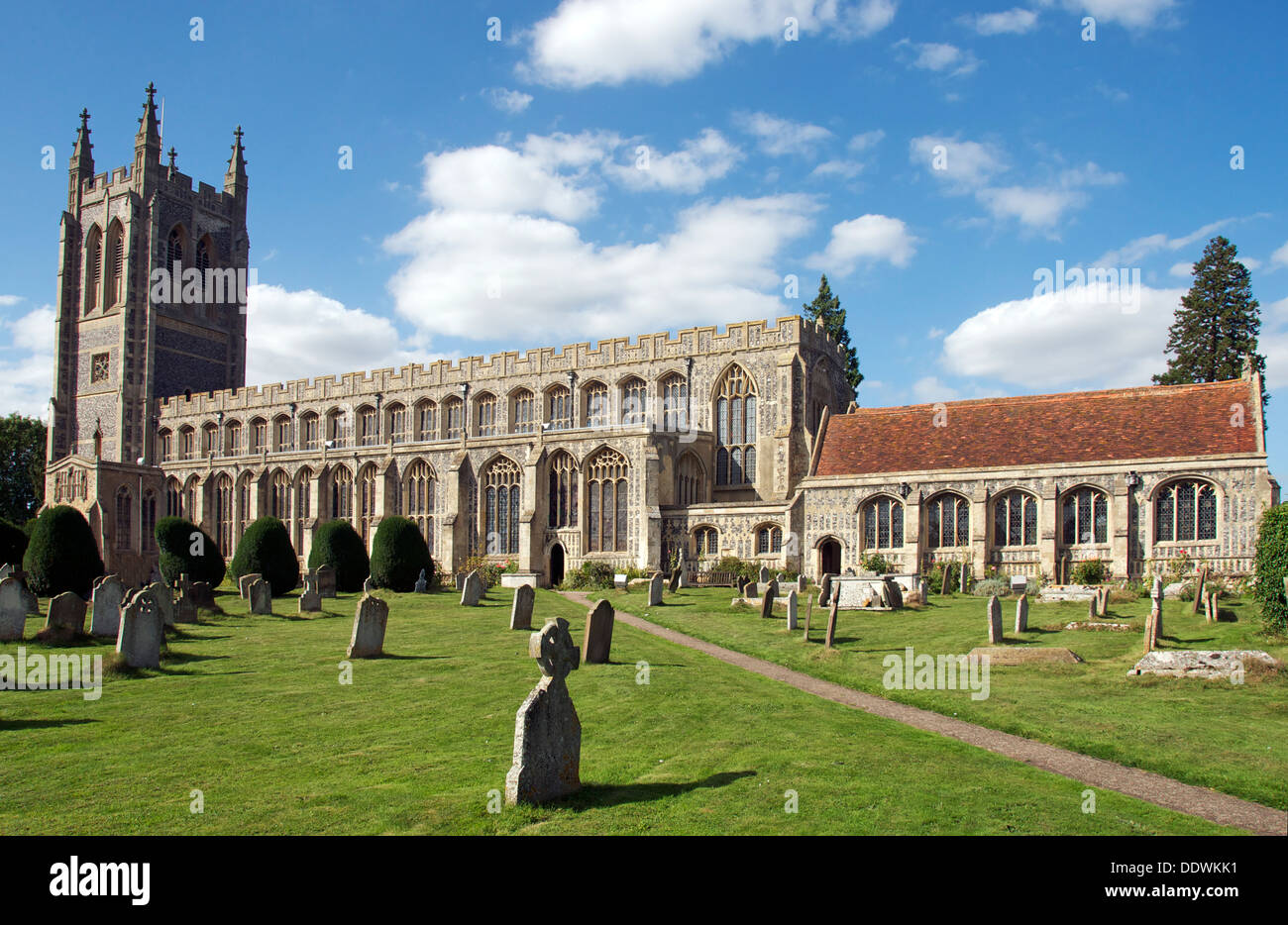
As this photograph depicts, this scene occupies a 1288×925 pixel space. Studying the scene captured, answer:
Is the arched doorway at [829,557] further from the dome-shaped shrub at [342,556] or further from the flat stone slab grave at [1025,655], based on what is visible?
the flat stone slab grave at [1025,655]

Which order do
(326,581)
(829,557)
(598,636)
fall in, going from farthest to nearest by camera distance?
1. (829,557)
2. (326,581)
3. (598,636)

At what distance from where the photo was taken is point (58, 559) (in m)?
26.6

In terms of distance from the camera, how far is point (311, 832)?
720cm

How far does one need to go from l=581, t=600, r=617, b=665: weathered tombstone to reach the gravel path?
2737 millimetres

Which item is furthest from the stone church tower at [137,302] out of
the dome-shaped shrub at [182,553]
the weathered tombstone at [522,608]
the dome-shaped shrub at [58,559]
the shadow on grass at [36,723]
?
the shadow on grass at [36,723]

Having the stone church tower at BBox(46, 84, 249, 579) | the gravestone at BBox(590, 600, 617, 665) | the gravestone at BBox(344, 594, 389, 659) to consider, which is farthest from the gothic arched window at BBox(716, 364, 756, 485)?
the stone church tower at BBox(46, 84, 249, 579)

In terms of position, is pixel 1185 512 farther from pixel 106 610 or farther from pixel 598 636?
pixel 106 610

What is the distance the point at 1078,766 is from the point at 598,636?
7612 millimetres

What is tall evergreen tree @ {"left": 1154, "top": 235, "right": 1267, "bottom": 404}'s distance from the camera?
4138 cm

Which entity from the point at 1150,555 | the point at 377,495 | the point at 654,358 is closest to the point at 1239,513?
the point at 1150,555

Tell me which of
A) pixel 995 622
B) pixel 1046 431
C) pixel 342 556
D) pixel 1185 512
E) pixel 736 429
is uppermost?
pixel 736 429

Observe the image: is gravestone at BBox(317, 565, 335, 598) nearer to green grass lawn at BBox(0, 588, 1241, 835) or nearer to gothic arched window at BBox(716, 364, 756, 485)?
green grass lawn at BBox(0, 588, 1241, 835)

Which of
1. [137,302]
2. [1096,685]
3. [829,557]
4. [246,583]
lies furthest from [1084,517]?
[137,302]
